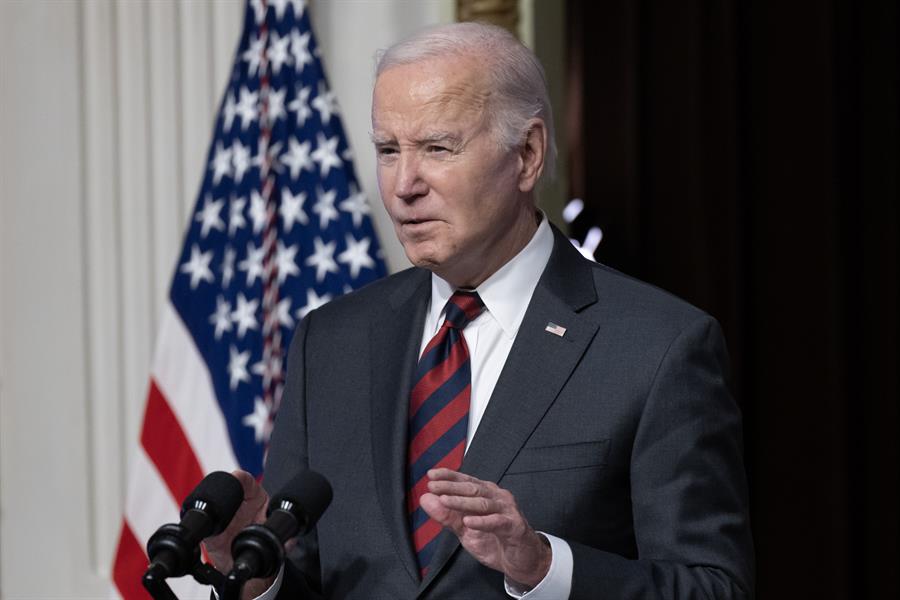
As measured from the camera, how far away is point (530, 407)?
195 cm

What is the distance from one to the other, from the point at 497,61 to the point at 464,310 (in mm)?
409

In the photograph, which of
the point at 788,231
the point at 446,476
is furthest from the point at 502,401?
the point at 788,231

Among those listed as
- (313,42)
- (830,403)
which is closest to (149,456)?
(313,42)

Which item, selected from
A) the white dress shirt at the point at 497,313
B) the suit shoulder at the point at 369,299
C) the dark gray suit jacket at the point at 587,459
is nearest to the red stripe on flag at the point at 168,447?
the suit shoulder at the point at 369,299

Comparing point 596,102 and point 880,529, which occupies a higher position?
point 596,102

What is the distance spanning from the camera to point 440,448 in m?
2.00

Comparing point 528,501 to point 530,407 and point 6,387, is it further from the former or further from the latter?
point 6,387

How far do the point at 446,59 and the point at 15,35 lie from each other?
2758 mm

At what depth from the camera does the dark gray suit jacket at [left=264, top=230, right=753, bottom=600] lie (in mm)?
1863

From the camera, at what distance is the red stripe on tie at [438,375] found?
6.77ft

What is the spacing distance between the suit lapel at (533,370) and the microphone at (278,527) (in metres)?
0.28

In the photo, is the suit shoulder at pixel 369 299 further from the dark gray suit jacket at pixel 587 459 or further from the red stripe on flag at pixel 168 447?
the red stripe on flag at pixel 168 447

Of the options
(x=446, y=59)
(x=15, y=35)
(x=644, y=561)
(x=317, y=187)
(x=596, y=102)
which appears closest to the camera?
(x=644, y=561)

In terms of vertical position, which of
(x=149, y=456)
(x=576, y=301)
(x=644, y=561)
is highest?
(x=576, y=301)
